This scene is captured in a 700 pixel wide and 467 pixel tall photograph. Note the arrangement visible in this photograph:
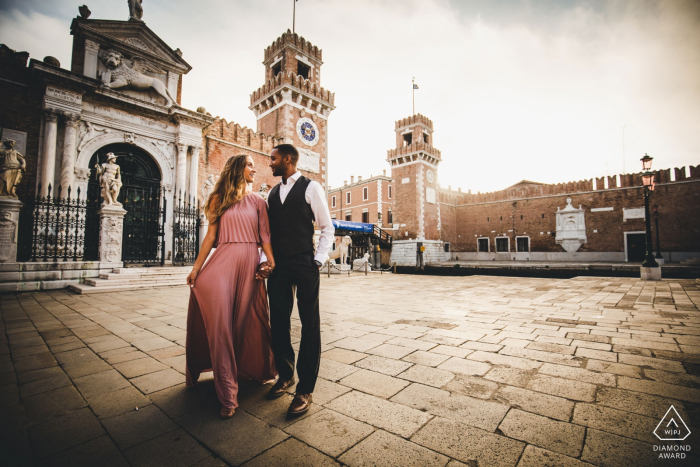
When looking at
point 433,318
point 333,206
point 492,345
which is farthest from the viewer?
point 333,206

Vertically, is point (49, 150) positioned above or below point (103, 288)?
above

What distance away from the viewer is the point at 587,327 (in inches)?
146

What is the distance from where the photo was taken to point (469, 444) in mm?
1464

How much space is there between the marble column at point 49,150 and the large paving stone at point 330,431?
456 inches

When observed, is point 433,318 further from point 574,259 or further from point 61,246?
point 574,259

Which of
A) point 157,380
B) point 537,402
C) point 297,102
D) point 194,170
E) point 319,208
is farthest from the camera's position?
point 297,102

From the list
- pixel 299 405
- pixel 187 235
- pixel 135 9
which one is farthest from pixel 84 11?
pixel 299 405

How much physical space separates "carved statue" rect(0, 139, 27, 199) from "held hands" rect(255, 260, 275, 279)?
8763mm

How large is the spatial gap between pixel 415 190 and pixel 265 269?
25.2 metres

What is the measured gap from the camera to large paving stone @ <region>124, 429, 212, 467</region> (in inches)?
53.4

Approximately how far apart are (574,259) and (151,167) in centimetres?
2847

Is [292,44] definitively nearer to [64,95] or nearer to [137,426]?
[64,95]

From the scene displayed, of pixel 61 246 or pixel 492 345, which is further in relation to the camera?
pixel 61 246

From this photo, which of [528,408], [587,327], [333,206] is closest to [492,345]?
[528,408]
